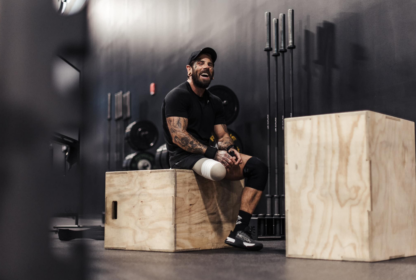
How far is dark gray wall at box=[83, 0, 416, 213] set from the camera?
137 inches

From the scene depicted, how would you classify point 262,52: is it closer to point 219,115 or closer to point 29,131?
point 219,115

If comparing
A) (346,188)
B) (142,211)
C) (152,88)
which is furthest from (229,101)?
(346,188)

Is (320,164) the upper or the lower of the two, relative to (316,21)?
lower

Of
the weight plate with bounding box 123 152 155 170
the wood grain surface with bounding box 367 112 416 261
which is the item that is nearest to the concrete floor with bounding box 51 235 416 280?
the wood grain surface with bounding box 367 112 416 261

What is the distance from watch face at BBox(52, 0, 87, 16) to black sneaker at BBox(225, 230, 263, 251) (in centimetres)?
219

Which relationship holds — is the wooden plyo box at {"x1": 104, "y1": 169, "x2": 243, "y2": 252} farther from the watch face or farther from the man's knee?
the watch face

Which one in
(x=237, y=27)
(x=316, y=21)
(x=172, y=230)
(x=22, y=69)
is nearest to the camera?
(x=22, y=69)

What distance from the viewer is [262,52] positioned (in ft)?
15.6

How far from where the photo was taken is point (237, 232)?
2.55 metres

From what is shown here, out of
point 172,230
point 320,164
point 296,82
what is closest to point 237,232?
point 172,230

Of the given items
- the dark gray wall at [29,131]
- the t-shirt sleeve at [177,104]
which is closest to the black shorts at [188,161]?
the t-shirt sleeve at [177,104]

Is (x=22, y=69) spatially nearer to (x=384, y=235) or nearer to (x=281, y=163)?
(x=384, y=235)

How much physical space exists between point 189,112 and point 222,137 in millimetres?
287

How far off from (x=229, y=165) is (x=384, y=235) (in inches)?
34.8
